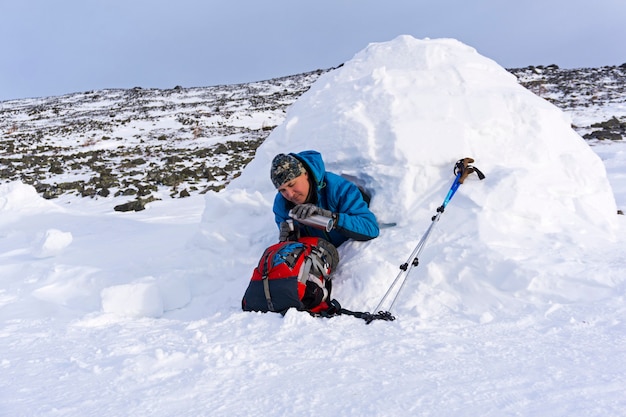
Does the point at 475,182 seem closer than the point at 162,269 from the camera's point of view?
Yes

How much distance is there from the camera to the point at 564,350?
72.8 inches

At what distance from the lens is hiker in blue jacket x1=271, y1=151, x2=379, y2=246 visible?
2.87 meters

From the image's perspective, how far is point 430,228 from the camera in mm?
2990

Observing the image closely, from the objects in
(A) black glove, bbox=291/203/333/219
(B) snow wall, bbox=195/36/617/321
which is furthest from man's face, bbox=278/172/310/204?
(B) snow wall, bbox=195/36/617/321

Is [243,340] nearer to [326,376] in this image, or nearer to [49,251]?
[326,376]

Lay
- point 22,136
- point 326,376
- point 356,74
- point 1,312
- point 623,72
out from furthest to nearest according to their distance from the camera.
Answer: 1. point 623,72
2. point 22,136
3. point 356,74
4. point 1,312
5. point 326,376

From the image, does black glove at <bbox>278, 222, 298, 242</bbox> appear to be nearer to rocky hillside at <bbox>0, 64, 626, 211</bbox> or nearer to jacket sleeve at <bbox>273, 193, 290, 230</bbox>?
jacket sleeve at <bbox>273, 193, 290, 230</bbox>

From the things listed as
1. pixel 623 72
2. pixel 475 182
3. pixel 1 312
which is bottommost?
pixel 1 312

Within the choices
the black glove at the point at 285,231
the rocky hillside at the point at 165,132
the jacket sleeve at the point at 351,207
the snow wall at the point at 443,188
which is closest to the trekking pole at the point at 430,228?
the snow wall at the point at 443,188

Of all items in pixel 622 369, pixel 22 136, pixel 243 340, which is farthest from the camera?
pixel 22 136

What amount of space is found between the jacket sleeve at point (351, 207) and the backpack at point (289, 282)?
0.39m

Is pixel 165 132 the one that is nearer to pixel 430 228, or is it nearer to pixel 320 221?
pixel 320 221

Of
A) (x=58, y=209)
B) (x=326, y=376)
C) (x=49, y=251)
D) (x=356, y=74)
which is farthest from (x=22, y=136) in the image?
(x=326, y=376)

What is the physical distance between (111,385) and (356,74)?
3.71 metres
